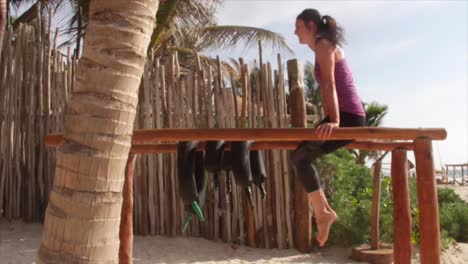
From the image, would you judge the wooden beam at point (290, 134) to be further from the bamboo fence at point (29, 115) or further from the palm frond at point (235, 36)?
the palm frond at point (235, 36)

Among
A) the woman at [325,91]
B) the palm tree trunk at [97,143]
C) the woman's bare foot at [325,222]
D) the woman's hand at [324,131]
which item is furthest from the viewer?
the woman's bare foot at [325,222]

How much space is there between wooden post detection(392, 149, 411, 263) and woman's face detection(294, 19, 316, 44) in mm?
931

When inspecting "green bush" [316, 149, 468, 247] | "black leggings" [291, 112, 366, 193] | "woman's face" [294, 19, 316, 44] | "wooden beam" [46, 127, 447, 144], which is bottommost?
"green bush" [316, 149, 468, 247]

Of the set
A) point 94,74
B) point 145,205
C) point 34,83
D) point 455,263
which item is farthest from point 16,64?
point 455,263

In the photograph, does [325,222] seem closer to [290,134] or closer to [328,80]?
[290,134]

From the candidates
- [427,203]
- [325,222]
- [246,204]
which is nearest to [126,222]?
[325,222]

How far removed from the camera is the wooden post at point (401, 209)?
10.4ft

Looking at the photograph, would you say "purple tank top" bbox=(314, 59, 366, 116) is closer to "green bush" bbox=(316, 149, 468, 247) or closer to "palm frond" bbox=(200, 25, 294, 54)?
"green bush" bbox=(316, 149, 468, 247)

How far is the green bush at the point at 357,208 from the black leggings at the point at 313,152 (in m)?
3.23

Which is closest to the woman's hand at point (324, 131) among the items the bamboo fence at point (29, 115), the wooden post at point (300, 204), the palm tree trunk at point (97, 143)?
the palm tree trunk at point (97, 143)

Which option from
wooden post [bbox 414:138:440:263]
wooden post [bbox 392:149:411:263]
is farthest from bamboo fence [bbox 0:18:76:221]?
wooden post [bbox 414:138:440:263]

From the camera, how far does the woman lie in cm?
274

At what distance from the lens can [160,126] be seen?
5.80 metres

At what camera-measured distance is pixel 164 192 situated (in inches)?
229
